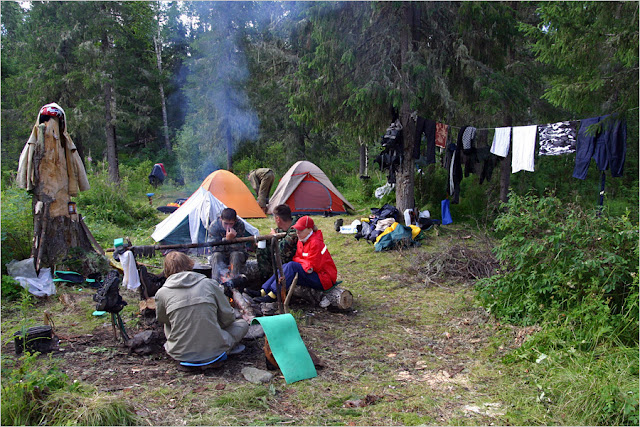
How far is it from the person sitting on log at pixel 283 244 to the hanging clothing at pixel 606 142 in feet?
16.9

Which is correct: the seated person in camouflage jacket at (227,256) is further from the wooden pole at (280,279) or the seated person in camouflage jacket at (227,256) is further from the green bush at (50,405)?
the green bush at (50,405)

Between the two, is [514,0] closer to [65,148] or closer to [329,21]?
[329,21]

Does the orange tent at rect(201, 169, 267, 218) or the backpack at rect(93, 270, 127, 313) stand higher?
the orange tent at rect(201, 169, 267, 218)

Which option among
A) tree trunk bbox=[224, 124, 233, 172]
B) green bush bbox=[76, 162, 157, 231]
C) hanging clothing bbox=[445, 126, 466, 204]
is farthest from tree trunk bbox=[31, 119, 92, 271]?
tree trunk bbox=[224, 124, 233, 172]

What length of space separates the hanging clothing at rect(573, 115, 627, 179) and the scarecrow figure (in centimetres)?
798

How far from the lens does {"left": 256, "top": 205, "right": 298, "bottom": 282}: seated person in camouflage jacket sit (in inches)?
216

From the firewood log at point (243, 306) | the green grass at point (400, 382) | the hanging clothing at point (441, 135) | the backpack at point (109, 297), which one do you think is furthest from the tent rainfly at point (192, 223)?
the backpack at point (109, 297)

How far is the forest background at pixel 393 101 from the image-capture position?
14.6 ft

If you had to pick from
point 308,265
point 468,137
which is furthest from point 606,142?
point 308,265

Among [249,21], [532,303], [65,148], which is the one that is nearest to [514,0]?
[532,303]

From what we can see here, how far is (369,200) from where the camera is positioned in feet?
47.3

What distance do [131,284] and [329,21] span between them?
7.35 m

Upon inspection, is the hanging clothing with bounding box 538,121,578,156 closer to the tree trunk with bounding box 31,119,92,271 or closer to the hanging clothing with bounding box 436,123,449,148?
the hanging clothing with bounding box 436,123,449,148

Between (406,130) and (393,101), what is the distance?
0.99m
